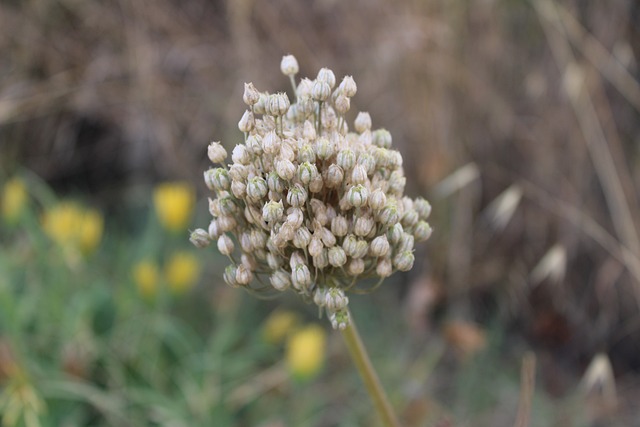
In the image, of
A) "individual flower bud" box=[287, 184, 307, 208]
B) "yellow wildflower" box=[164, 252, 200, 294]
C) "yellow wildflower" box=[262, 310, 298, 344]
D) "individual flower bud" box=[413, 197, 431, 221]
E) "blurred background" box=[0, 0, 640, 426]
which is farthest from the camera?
"yellow wildflower" box=[262, 310, 298, 344]

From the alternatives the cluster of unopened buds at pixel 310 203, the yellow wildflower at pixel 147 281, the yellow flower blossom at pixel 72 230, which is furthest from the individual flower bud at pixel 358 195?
the yellow flower blossom at pixel 72 230

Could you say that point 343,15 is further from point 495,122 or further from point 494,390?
point 494,390

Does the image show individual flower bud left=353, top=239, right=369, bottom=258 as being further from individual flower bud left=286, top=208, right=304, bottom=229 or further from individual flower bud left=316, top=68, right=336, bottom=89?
individual flower bud left=316, top=68, right=336, bottom=89

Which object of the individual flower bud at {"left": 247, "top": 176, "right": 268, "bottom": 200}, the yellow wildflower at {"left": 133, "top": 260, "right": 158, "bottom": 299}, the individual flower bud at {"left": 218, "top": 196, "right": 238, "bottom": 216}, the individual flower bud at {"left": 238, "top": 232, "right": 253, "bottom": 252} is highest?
the yellow wildflower at {"left": 133, "top": 260, "right": 158, "bottom": 299}

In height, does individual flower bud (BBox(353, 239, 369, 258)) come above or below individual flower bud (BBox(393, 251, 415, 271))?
above

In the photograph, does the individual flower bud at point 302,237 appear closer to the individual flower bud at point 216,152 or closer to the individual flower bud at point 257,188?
the individual flower bud at point 257,188

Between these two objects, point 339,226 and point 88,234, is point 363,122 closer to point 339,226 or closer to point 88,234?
point 339,226

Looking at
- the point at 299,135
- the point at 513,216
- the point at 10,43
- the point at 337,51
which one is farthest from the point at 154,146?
the point at 299,135


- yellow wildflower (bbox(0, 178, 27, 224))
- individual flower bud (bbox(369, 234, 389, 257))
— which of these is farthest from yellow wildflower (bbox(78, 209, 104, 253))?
individual flower bud (bbox(369, 234, 389, 257))
